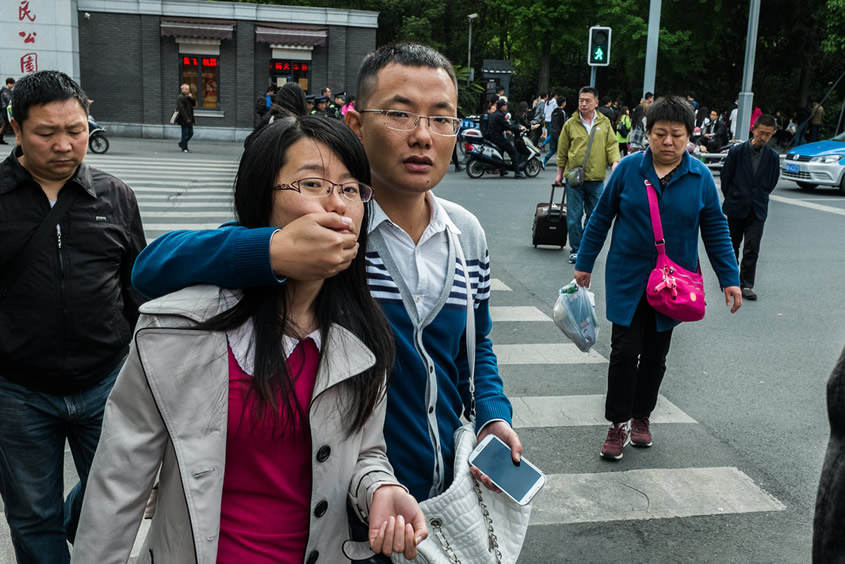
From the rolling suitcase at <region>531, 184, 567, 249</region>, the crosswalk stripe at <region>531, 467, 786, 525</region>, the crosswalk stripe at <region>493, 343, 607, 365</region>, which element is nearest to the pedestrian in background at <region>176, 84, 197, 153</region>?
the rolling suitcase at <region>531, 184, 567, 249</region>

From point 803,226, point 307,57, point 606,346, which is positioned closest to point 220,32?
point 307,57

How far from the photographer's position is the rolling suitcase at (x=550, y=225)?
408 inches

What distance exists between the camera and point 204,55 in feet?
98.7

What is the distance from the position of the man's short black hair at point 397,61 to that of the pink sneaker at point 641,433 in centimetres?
322

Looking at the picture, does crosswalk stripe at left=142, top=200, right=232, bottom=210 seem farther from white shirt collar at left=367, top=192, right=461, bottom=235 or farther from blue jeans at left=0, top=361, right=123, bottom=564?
white shirt collar at left=367, top=192, right=461, bottom=235

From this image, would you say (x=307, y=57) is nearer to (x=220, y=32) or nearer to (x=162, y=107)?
(x=220, y=32)

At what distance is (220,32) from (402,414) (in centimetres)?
2955

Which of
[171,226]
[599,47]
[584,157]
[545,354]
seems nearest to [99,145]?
[171,226]

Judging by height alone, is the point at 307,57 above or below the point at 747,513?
above

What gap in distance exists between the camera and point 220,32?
96.3 feet

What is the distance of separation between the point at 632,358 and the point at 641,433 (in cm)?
52

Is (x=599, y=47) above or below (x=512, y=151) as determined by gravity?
above

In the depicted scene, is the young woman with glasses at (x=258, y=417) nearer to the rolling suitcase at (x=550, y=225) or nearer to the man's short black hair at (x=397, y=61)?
the man's short black hair at (x=397, y=61)

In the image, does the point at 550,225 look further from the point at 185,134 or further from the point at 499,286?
the point at 185,134
